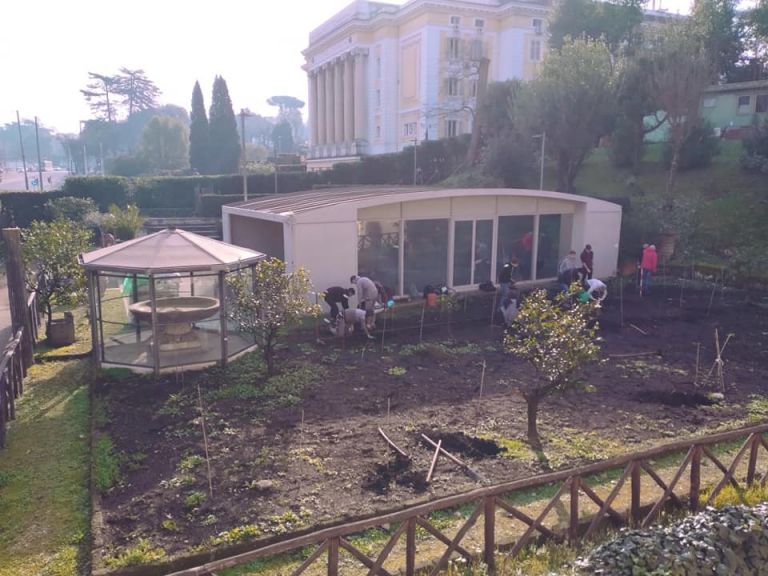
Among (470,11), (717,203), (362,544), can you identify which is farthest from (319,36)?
(362,544)

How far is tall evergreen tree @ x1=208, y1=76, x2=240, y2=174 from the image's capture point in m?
66.8

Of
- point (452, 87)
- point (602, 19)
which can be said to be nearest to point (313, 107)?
point (452, 87)

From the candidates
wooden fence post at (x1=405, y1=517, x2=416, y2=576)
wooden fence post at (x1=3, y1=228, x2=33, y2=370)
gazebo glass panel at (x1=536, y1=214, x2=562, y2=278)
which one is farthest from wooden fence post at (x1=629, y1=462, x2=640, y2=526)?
gazebo glass panel at (x1=536, y1=214, x2=562, y2=278)

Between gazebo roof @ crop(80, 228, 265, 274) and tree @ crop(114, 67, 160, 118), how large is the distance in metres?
104

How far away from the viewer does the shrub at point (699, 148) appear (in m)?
31.8

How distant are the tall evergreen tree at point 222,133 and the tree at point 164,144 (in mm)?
11204

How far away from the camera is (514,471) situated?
8273 millimetres

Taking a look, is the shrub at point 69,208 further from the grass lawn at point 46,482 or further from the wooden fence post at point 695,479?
the wooden fence post at point 695,479

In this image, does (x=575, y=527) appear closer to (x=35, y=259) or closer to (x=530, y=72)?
(x=35, y=259)

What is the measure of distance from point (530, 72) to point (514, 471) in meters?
59.0

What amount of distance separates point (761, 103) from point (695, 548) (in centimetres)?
3621

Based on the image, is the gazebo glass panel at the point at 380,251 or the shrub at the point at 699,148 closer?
the gazebo glass panel at the point at 380,251

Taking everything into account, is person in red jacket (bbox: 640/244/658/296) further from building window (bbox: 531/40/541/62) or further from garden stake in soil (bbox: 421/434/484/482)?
building window (bbox: 531/40/541/62)

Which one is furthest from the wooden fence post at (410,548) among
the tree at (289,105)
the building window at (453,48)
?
the tree at (289,105)
